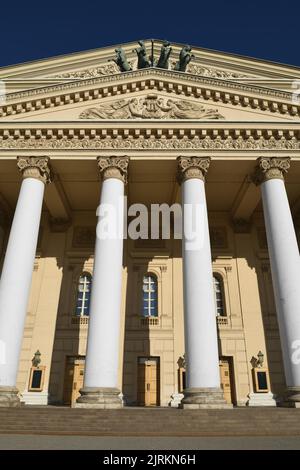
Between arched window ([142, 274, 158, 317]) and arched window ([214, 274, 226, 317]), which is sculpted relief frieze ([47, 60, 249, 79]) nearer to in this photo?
arched window ([214, 274, 226, 317])

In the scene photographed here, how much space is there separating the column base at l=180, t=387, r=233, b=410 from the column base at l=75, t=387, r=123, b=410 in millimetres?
2142

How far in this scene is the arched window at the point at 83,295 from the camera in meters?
19.4

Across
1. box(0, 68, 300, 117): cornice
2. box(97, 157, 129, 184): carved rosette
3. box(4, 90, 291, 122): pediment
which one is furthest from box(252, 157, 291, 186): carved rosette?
box(97, 157, 129, 184): carved rosette

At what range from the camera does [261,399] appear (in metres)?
17.2

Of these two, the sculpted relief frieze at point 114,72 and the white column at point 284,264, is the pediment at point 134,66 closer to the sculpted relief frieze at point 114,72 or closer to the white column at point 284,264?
the sculpted relief frieze at point 114,72

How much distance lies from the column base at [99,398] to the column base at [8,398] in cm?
214

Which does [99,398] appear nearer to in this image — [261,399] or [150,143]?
[261,399]

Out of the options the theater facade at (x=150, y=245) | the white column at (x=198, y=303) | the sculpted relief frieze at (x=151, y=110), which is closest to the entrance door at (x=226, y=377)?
the theater facade at (x=150, y=245)

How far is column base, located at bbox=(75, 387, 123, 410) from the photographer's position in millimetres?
10844

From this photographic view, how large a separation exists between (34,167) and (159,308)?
9686mm
